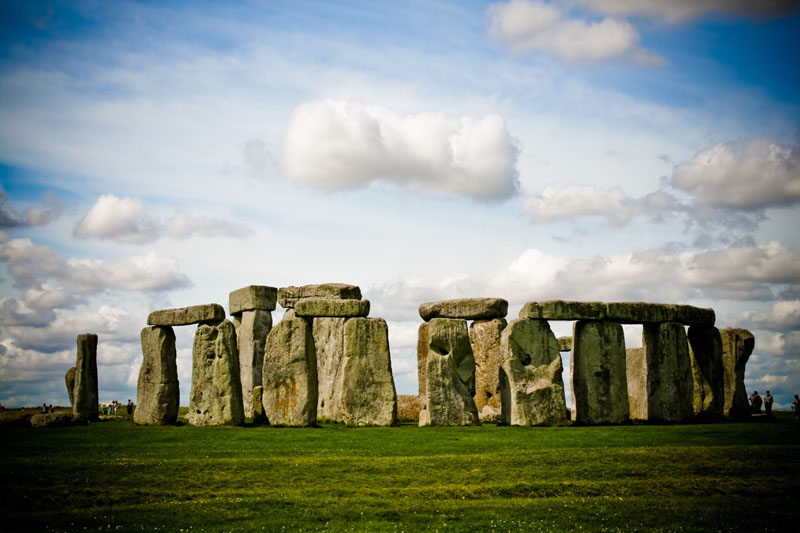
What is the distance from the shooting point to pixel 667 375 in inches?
982

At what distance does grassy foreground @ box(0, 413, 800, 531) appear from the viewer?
40.5 ft

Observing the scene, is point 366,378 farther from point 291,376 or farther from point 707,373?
point 707,373

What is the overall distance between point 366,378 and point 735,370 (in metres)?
12.4

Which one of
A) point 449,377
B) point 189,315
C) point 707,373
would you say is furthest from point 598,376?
point 189,315

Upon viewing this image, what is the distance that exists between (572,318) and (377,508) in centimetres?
1227

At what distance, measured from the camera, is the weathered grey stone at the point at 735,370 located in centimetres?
2703

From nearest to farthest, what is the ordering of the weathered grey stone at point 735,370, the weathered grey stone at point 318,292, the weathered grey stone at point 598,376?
the weathered grey stone at point 598,376 < the weathered grey stone at point 735,370 < the weathered grey stone at point 318,292

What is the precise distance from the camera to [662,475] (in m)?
15.2

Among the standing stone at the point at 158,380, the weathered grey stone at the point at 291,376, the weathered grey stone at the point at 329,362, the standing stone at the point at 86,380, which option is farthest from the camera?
the standing stone at the point at 86,380

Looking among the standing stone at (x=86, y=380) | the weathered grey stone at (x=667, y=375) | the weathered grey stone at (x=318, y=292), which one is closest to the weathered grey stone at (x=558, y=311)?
the weathered grey stone at (x=667, y=375)

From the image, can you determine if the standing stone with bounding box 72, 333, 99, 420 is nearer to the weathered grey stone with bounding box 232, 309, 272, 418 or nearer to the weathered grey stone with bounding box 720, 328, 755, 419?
the weathered grey stone with bounding box 232, 309, 272, 418

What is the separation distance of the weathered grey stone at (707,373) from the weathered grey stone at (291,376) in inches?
474

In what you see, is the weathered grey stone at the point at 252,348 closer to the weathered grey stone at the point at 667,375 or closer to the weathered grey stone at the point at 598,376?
the weathered grey stone at the point at 598,376

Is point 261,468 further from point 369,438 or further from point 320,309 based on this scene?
point 320,309
